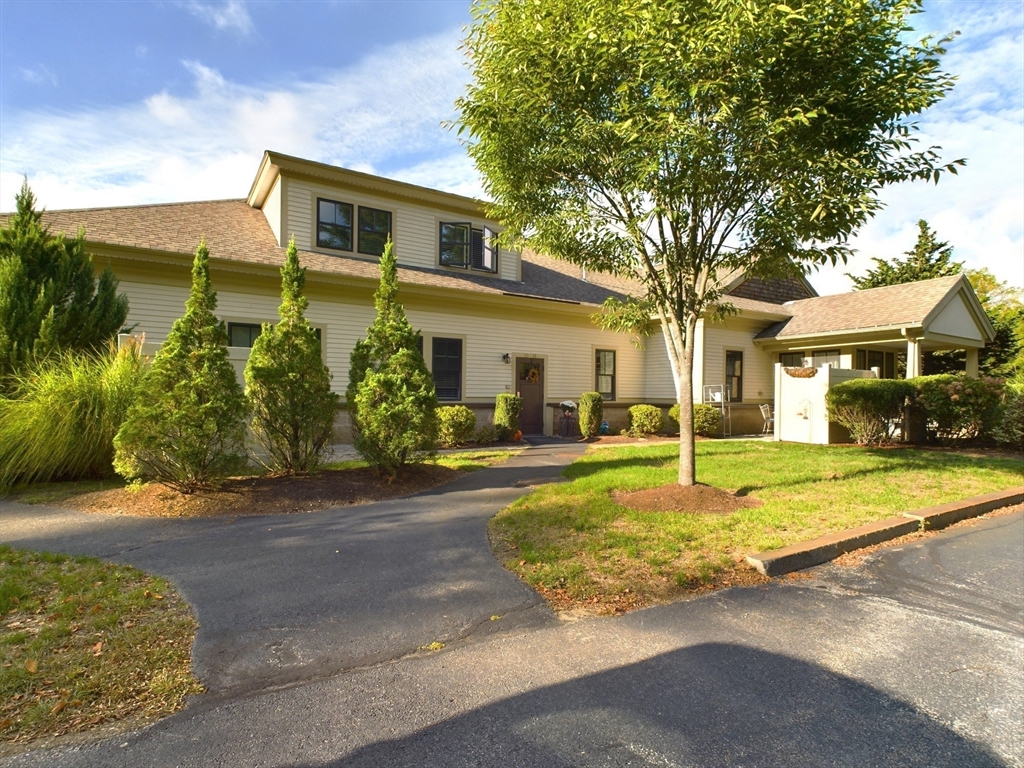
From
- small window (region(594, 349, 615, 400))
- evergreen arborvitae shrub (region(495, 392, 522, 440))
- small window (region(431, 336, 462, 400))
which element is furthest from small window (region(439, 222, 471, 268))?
small window (region(594, 349, 615, 400))

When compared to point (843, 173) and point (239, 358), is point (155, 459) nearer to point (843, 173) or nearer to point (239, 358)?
point (239, 358)

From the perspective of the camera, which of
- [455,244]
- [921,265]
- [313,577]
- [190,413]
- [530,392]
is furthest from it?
[921,265]

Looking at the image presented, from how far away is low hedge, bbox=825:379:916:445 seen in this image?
13.4m

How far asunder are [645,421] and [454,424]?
611 centimetres

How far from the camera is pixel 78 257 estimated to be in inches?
360

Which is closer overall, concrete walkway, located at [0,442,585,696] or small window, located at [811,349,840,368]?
concrete walkway, located at [0,442,585,696]

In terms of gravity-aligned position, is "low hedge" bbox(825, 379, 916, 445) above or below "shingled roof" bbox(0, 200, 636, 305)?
below

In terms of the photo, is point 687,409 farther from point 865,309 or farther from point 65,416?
point 865,309

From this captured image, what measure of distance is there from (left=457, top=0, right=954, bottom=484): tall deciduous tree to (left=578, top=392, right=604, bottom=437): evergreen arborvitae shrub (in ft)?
27.4

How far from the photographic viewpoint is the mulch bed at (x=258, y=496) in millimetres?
6559

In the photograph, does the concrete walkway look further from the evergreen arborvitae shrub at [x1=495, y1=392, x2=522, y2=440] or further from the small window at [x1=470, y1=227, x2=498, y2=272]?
the small window at [x1=470, y1=227, x2=498, y2=272]

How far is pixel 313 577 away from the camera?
177 inches

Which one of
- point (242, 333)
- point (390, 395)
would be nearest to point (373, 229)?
point (242, 333)

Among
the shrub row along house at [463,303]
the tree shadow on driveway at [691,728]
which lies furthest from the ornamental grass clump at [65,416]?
the tree shadow on driveway at [691,728]
